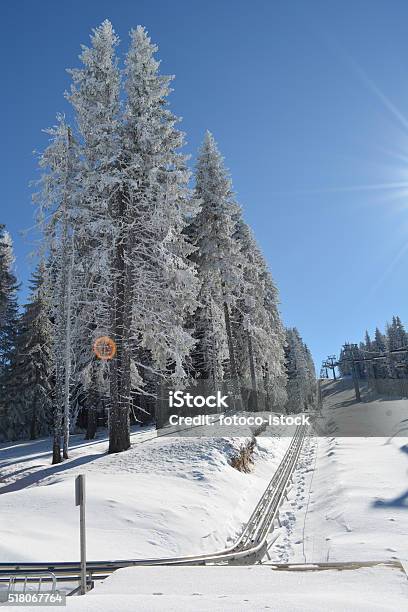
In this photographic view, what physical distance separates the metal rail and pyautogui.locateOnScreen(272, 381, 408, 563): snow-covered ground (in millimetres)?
390

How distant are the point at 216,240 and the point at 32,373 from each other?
57.8 ft

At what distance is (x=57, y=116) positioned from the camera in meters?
19.6

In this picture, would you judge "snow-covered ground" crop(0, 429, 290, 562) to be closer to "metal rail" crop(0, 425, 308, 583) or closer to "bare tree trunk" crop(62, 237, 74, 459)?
"metal rail" crop(0, 425, 308, 583)

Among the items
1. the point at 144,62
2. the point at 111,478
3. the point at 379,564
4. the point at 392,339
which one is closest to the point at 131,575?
the point at 379,564

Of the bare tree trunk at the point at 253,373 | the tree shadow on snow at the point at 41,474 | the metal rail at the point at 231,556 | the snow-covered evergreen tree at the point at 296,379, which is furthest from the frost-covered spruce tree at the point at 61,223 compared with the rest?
the snow-covered evergreen tree at the point at 296,379

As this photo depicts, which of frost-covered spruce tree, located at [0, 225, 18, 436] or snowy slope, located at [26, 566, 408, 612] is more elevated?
frost-covered spruce tree, located at [0, 225, 18, 436]

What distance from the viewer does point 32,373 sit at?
109ft

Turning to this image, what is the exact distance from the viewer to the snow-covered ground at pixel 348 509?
8.49 m

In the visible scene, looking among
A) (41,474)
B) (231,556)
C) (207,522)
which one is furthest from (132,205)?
(231,556)

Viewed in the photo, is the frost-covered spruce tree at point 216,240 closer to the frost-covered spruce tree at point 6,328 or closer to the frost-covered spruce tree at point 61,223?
the frost-covered spruce tree at point 61,223

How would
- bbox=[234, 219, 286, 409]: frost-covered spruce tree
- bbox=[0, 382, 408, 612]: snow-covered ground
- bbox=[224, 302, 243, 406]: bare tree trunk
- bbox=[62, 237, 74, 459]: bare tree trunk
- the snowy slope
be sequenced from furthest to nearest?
bbox=[234, 219, 286, 409]: frost-covered spruce tree, bbox=[224, 302, 243, 406]: bare tree trunk, bbox=[62, 237, 74, 459]: bare tree trunk, bbox=[0, 382, 408, 612]: snow-covered ground, the snowy slope

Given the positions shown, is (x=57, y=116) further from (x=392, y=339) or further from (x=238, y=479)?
(x=392, y=339)

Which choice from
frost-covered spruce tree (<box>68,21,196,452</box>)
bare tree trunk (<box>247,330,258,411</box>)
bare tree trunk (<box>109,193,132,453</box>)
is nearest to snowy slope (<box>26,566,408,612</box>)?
bare tree trunk (<box>109,193,132,453</box>)

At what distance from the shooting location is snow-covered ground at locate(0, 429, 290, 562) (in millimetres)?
7832
